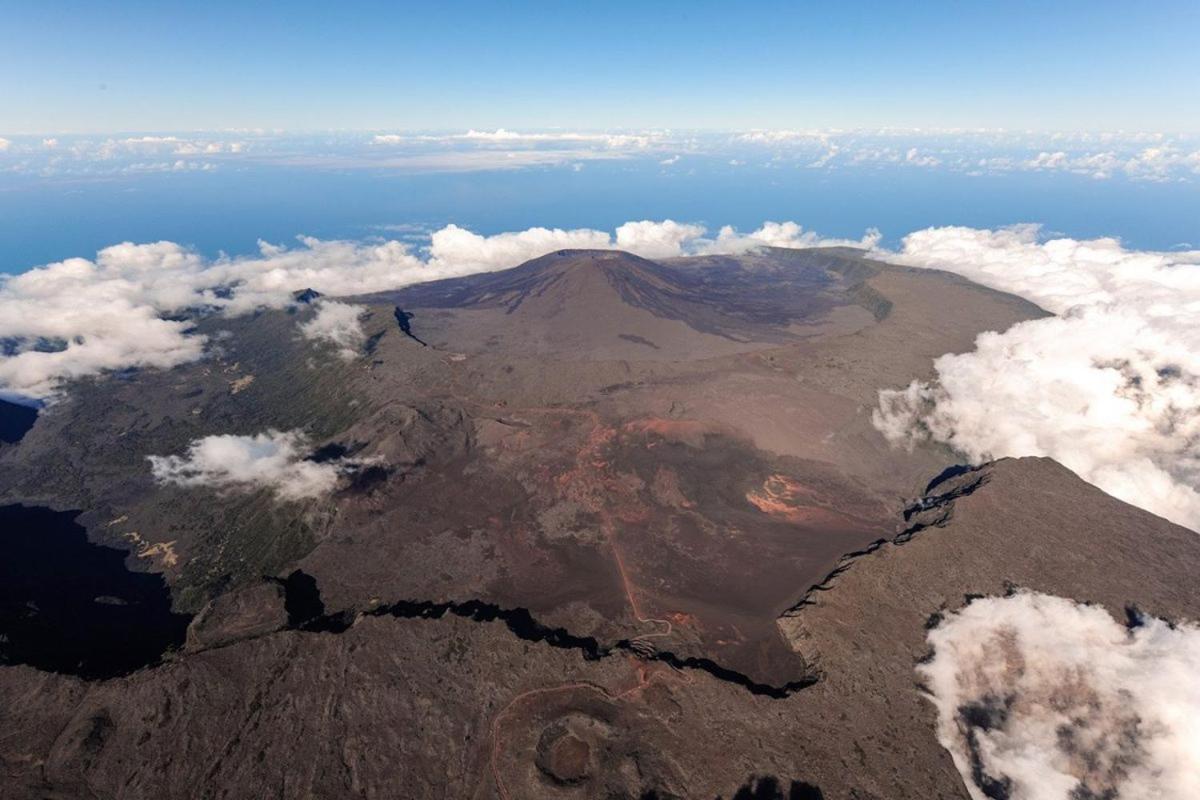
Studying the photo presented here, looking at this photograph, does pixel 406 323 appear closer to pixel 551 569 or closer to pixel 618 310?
pixel 618 310

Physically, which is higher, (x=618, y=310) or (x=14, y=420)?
(x=618, y=310)

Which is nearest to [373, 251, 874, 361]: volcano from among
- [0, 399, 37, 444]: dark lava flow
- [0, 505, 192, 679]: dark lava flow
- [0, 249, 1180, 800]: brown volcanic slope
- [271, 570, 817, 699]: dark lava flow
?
[0, 249, 1180, 800]: brown volcanic slope

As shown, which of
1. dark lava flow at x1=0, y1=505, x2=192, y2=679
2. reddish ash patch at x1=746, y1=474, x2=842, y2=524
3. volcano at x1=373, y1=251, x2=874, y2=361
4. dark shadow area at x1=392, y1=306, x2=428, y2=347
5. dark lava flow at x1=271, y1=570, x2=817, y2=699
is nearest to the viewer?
dark lava flow at x1=271, y1=570, x2=817, y2=699

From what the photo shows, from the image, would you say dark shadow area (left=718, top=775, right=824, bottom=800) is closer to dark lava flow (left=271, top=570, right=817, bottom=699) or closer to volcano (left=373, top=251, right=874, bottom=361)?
dark lava flow (left=271, top=570, right=817, bottom=699)

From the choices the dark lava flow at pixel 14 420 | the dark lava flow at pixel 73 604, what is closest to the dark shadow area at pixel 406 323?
the dark lava flow at pixel 73 604

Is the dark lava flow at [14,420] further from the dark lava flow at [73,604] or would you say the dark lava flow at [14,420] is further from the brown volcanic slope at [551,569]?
the dark lava flow at [73,604]

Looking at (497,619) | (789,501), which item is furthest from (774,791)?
(789,501)
